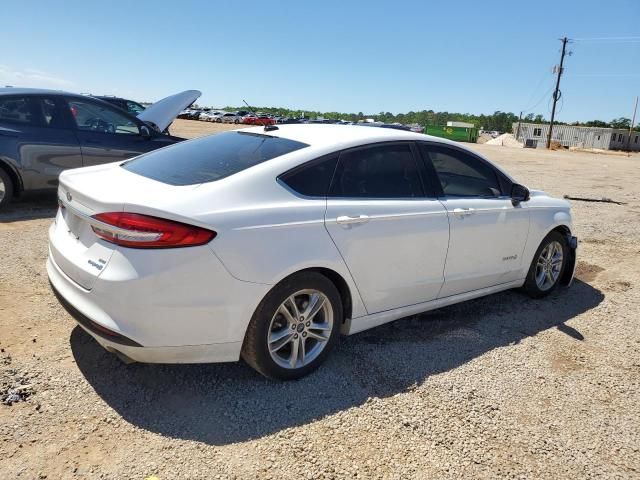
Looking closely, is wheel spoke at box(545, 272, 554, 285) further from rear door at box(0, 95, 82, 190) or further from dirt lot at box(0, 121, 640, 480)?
rear door at box(0, 95, 82, 190)

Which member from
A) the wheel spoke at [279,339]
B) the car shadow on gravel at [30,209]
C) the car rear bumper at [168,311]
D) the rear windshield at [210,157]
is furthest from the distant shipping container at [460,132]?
the car rear bumper at [168,311]

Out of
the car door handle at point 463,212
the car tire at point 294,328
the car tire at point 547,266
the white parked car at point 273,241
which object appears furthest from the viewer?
the car tire at point 547,266

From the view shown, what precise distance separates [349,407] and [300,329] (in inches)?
21.8

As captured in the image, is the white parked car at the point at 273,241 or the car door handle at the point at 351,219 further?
the car door handle at the point at 351,219

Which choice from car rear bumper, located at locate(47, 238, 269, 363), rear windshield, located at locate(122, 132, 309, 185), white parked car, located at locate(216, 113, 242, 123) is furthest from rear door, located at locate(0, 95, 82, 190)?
white parked car, located at locate(216, 113, 242, 123)

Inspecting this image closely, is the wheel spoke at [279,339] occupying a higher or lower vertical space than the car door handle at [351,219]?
lower

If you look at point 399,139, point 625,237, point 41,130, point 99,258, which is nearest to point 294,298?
point 99,258

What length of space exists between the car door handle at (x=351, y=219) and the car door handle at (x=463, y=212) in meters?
0.93

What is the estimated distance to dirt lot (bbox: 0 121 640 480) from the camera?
2.58 meters

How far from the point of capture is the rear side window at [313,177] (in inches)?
125

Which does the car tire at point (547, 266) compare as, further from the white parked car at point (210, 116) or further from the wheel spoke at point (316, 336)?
the white parked car at point (210, 116)

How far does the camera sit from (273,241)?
2924mm

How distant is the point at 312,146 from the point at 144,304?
1479 mm

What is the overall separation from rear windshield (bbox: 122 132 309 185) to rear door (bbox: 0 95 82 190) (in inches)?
157
